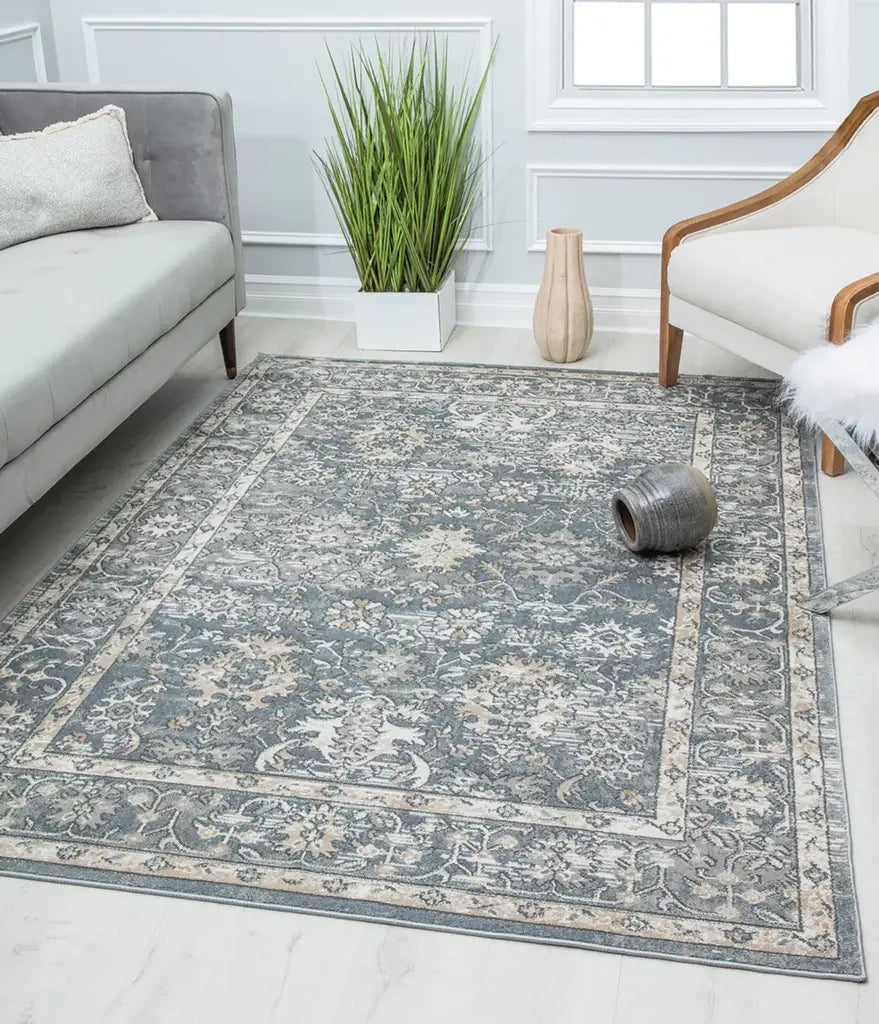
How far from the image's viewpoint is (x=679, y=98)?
3.79 m

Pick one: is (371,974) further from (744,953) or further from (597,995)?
(744,953)

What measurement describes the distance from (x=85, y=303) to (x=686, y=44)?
6.77 feet

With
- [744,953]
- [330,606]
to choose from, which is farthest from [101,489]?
[744,953]

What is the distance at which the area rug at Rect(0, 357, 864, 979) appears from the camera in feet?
5.84

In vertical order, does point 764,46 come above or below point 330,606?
above

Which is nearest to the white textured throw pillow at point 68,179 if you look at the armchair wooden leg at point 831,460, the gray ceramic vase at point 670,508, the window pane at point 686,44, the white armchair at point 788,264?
the white armchair at point 788,264

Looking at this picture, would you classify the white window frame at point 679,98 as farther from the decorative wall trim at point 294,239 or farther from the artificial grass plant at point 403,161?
the decorative wall trim at point 294,239

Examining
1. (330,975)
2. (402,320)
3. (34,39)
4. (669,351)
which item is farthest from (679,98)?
(330,975)

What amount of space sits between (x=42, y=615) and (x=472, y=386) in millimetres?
1547

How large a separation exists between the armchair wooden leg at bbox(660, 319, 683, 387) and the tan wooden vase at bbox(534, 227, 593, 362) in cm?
30

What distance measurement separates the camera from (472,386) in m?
3.62

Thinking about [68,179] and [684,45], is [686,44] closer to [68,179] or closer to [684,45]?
[684,45]

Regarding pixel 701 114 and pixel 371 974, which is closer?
pixel 371 974

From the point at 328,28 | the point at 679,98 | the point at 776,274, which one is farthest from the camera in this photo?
the point at 328,28
